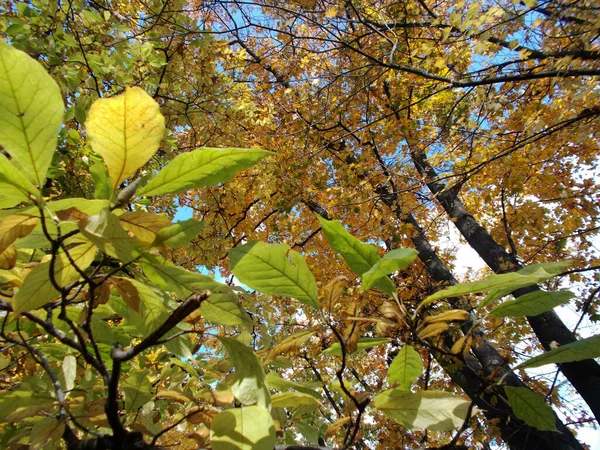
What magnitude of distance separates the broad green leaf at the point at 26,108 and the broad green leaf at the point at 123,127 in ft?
0.15

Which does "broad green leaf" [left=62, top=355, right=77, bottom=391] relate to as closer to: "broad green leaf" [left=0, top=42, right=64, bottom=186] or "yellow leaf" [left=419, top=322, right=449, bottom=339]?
"broad green leaf" [left=0, top=42, right=64, bottom=186]

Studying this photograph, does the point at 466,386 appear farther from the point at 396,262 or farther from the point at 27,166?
the point at 27,166

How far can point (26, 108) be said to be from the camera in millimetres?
422

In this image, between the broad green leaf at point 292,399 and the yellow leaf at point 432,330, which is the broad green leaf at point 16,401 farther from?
the yellow leaf at point 432,330

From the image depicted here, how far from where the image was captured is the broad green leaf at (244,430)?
519 mm

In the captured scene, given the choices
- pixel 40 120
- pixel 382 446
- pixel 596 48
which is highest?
pixel 596 48

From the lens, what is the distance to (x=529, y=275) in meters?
0.51

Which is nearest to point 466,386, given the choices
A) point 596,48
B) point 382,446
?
point 382,446

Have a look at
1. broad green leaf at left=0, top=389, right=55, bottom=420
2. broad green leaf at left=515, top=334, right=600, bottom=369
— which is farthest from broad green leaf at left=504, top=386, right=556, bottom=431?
broad green leaf at left=0, top=389, right=55, bottom=420

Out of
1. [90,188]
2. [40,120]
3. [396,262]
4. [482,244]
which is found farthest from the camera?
[482,244]

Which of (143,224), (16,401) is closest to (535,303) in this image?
(143,224)

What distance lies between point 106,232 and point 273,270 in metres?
0.25

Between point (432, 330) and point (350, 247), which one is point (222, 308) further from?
point (432, 330)

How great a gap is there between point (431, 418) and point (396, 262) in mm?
292
